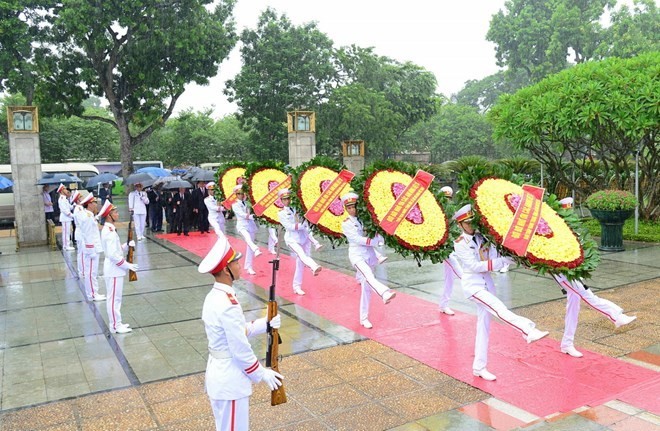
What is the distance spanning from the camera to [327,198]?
805cm

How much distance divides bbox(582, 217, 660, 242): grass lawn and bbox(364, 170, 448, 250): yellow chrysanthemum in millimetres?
8940

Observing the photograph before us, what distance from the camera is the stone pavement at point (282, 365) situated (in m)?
4.76

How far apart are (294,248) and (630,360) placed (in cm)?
511

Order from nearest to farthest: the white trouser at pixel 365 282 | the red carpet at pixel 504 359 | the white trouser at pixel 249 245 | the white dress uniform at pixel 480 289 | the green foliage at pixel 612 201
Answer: the red carpet at pixel 504 359 → the white dress uniform at pixel 480 289 → the white trouser at pixel 365 282 → the white trouser at pixel 249 245 → the green foliage at pixel 612 201

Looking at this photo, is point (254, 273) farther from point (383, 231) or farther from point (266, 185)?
point (383, 231)

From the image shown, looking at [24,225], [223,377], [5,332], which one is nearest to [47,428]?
[223,377]

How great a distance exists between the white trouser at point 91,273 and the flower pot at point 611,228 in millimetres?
10171

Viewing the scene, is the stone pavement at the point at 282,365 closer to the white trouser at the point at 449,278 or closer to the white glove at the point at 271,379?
the white trouser at the point at 449,278

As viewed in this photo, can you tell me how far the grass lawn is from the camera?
1364 centimetres

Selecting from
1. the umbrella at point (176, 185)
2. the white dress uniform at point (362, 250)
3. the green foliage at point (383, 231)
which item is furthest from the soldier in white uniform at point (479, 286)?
the umbrella at point (176, 185)

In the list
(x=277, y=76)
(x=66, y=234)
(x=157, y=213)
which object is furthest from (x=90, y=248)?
(x=277, y=76)

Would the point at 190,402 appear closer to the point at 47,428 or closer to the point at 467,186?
the point at 47,428

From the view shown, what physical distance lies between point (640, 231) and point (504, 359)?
10.5m

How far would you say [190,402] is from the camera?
516cm
